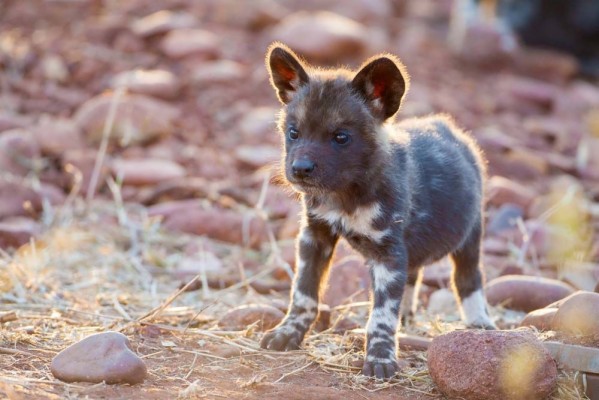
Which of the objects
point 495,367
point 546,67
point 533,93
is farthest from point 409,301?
point 546,67

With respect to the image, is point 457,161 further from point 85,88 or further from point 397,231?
point 85,88

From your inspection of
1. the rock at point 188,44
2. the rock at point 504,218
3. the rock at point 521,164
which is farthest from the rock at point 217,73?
the rock at point 504,218

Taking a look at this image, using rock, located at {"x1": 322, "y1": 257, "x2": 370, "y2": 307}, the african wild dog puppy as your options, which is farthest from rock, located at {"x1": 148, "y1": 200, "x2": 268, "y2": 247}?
the african wild dog puppy

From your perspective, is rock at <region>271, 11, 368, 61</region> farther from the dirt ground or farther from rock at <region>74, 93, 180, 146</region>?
rock at <region>74, 93, 180, 146</region>

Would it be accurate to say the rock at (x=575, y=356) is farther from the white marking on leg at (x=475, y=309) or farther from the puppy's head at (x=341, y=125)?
the puppy's head at (x=341, y=125)

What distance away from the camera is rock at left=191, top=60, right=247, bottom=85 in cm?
1252

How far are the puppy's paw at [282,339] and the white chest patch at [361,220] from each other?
696 mm

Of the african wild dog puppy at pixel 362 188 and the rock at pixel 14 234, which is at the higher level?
the african wild dog puppy at pixel 362 188

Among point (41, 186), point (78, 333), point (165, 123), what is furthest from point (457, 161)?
point (165, 123)

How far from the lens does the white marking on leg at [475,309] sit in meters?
6.53

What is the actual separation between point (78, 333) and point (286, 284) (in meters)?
2.09

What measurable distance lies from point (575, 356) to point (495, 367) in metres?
0.56

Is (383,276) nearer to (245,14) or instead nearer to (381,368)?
(381,368)

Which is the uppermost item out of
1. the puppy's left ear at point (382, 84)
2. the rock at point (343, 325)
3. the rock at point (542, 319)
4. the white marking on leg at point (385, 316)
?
the puppy's left ear at point (382, 84)
